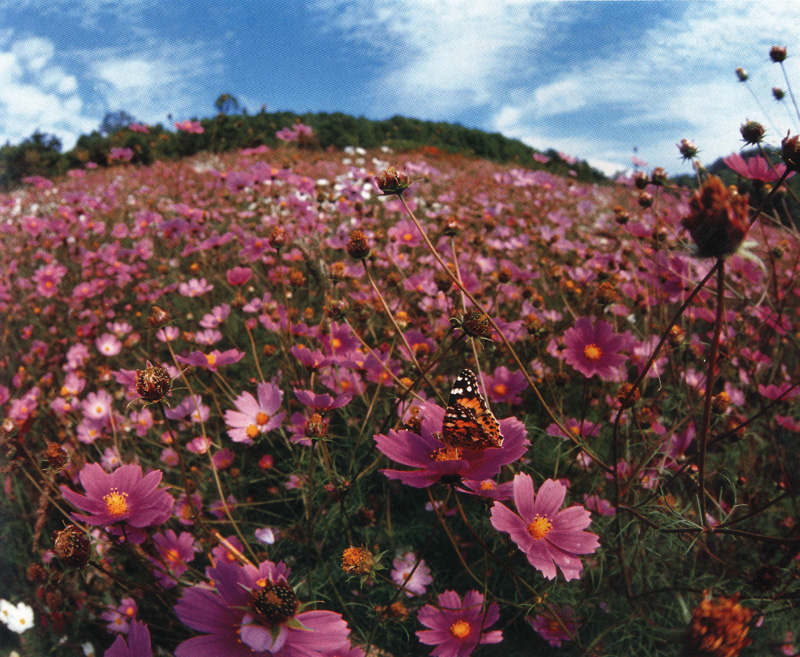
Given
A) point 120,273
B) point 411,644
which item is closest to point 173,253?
point 120,273

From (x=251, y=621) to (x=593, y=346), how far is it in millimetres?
764

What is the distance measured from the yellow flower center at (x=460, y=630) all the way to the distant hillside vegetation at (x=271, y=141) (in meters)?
6.50

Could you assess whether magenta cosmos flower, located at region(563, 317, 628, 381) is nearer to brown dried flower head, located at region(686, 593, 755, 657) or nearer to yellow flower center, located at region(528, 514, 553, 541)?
yellow flower center, located at region(528, 514, 553, 541)

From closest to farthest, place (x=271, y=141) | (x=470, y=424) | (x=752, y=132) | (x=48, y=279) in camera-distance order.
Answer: (x=470, y=424) < (x=752, y=132) < (x=48, y=279) < (x=271, y=141)

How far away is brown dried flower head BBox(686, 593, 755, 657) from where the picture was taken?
1.27 feet

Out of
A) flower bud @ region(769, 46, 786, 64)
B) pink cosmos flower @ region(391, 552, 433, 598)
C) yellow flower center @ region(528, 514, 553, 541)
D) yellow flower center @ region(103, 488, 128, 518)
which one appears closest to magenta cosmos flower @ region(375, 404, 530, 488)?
yellow flower center @ region(528, 514, 553, 541)

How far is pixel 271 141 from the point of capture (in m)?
9.02

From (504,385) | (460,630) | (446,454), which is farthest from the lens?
(504,385)

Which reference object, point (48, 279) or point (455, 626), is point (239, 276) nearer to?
point (455, 626)

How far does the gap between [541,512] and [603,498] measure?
53 cm

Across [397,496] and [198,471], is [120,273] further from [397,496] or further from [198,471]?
[397,496]

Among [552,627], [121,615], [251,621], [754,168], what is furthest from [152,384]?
[754,168]

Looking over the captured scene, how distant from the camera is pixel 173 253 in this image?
2840 millimetres

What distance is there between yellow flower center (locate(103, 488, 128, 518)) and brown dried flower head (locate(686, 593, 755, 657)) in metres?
0.69
